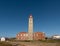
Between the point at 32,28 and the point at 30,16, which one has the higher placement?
the point at 30,16

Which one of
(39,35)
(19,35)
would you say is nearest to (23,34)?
(19,35)

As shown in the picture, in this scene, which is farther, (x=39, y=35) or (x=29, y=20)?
(x=39, y=35)

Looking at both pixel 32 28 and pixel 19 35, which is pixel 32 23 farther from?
pixel 19 35

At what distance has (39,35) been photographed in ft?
426

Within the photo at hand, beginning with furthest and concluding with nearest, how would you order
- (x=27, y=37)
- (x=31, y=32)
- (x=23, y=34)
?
(x=23, y=34) → (x=27, y=37) → (x=31, y=32)

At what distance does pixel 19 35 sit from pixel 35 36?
578 inches

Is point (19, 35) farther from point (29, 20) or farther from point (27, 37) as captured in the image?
point (29, 20)

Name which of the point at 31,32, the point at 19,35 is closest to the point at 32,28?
the point at 31,32

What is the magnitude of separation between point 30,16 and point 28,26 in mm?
7843

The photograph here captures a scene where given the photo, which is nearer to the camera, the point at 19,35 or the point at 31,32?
the point at 31,32

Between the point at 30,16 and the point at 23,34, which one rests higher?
the point at 30,16

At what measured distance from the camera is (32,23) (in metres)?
117

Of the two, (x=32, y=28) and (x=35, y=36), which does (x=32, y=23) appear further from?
(x=35, y=36)

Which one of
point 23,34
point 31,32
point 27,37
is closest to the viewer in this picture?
point 31,32
